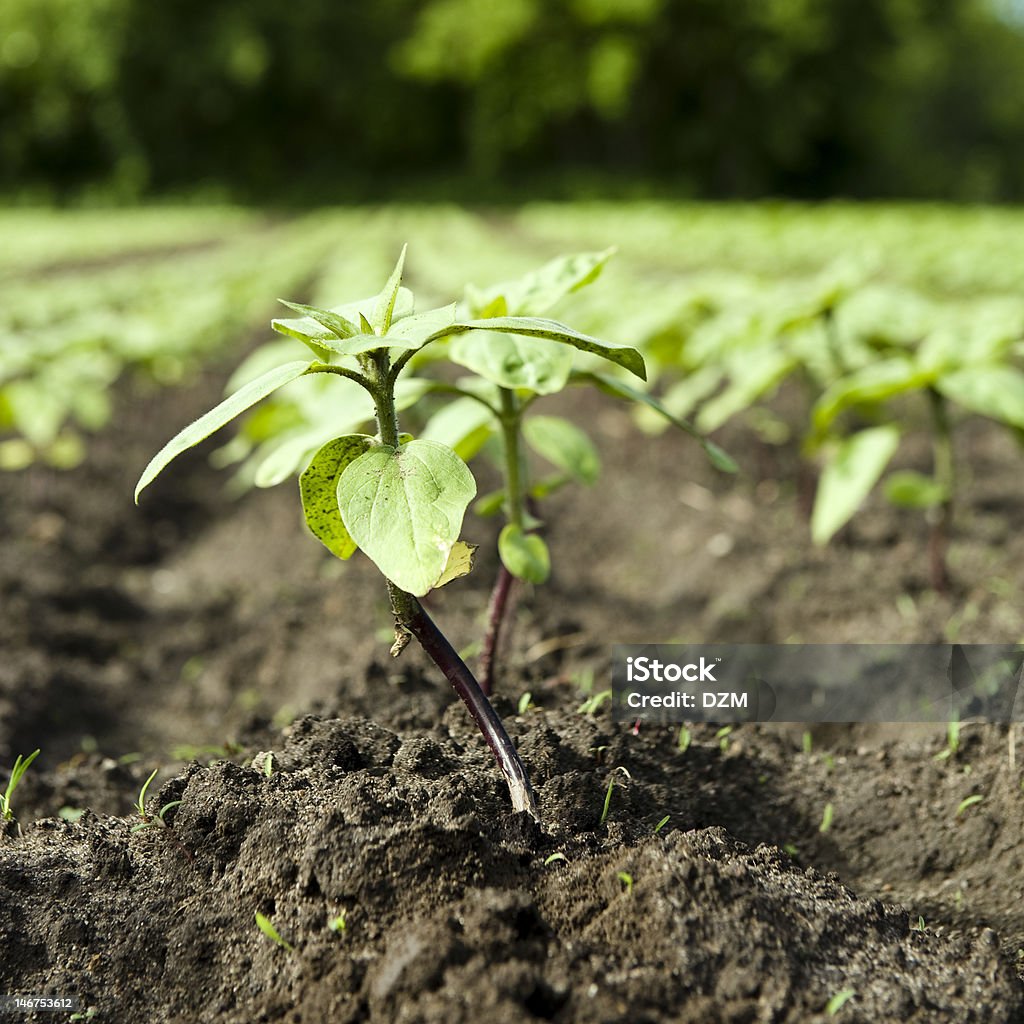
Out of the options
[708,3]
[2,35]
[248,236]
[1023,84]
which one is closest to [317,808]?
[248,236]

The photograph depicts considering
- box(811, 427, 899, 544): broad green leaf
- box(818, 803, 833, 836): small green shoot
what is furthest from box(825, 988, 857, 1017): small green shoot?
box(811, 427, 899, 544): broad green leaf

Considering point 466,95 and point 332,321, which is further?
point 466,95

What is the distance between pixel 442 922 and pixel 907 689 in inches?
56.2

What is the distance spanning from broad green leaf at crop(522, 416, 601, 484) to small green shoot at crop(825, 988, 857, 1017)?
975 millimetres

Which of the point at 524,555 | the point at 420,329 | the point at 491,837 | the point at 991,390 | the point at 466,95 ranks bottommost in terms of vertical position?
the point at 491,837

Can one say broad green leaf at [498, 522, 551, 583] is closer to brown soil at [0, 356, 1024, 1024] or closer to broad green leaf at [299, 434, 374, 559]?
brown soil at [0, 356, 1024, 1024]

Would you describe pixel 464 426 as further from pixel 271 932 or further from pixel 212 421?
pixel 271 932

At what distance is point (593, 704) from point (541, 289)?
68cm

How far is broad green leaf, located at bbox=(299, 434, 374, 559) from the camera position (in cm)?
117

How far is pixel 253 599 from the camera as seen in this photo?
3043 mm

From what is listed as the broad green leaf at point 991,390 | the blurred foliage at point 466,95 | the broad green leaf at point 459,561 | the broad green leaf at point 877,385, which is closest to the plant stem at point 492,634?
the broad green leaf at point 459,561

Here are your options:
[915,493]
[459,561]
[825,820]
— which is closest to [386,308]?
[459,561]

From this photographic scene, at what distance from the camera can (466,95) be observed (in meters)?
34.4

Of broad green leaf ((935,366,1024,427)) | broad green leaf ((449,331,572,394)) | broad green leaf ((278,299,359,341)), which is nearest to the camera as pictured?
broad green leaf ((278,299,359,341))
